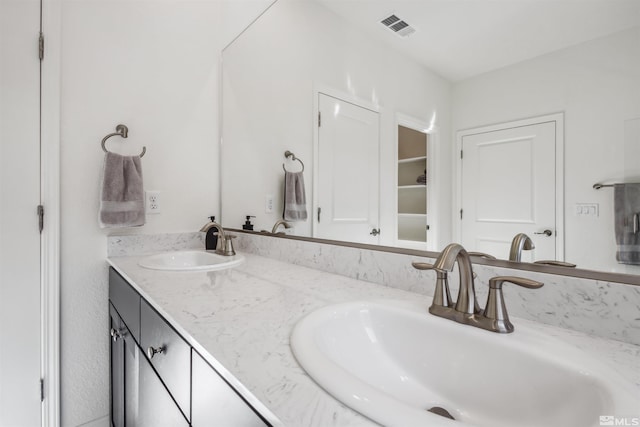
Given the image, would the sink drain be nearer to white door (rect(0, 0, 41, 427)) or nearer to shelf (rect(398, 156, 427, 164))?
shelf (rect(398, 156, 427, 164))

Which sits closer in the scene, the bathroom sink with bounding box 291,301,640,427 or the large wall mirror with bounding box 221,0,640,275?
the bathroom sink with bounding box 291,301,640,427

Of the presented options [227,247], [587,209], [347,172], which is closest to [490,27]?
[587,209]

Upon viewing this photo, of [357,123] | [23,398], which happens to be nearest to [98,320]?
[23,398]

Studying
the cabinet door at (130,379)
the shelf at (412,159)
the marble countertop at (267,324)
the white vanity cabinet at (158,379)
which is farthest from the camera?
the cabinet door at (130,379)

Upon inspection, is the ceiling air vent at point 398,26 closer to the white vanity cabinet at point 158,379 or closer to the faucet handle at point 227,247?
the white vanity cabinet at point 158,379

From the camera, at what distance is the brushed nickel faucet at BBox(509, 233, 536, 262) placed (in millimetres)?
661

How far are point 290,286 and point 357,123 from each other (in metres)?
0.58

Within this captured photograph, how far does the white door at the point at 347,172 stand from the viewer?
1.00 m

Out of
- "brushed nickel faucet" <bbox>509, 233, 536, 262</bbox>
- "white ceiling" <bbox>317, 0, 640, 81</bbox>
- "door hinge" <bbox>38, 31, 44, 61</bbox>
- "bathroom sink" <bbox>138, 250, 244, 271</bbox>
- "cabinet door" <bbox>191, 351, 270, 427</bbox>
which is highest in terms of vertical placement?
"door hinge" <bbox>38, 31, 44, 61</bbox>

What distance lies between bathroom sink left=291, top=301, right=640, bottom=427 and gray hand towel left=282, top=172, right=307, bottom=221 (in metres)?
0.65

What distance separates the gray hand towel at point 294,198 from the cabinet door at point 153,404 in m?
0.73

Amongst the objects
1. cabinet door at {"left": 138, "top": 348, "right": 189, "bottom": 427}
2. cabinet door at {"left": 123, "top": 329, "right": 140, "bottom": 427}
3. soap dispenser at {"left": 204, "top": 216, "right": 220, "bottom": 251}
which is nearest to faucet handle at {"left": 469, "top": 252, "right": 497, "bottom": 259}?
cabinet door at {"left": 138, "top": 348, "right": 189, "bottom": 427}

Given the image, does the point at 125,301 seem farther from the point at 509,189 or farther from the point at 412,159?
the point at 509,189

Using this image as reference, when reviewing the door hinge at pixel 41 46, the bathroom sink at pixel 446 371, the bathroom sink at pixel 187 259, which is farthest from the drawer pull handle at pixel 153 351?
the door hinge at pixel 41 46
